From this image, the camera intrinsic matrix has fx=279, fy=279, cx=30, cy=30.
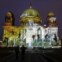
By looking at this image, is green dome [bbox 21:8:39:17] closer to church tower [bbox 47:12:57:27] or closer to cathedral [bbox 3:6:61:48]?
cathedral [bbox 3:6:61:48]

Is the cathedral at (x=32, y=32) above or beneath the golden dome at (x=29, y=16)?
beneath

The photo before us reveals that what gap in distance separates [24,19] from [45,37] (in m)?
13.0

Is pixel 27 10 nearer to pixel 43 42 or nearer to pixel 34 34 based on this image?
pixel 34 34

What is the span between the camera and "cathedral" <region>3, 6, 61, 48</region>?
95625mm

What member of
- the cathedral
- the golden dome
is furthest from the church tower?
the golden dome

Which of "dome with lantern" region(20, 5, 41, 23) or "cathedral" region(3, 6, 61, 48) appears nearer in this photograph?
"cathedral" region(3, 6, 61, 48)

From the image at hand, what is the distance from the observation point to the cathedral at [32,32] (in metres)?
95.6

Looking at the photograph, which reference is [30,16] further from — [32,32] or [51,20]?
[51,20]

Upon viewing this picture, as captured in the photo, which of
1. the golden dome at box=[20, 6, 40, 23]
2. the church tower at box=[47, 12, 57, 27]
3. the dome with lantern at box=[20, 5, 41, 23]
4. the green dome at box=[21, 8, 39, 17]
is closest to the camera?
the church tower at box=[47, 12, 57, 27]

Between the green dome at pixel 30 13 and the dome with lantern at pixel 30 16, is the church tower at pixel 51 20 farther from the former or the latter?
the green dome at pixel 30 13

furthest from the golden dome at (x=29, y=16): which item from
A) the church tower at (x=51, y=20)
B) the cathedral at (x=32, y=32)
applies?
the church tower at (x=51, y=20)

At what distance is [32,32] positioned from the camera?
335 feet

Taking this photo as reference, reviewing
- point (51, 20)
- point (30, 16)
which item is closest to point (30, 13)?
point (30, 16)

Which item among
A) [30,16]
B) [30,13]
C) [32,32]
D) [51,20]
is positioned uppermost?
[30,13]
